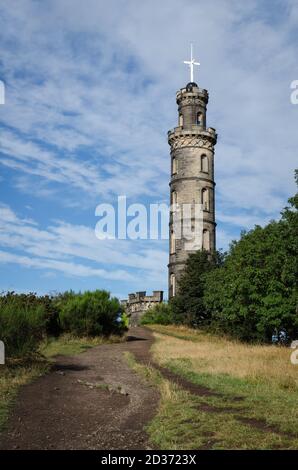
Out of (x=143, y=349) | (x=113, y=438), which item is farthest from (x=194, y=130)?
(x=113, y=438)

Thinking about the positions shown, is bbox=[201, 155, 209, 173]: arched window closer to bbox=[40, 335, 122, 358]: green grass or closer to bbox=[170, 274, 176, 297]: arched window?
bbox=[170, 274, 176, 297]: arched window

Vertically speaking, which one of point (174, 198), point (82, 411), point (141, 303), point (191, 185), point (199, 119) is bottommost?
point (82, 411)

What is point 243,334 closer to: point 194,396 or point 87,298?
point 87,298

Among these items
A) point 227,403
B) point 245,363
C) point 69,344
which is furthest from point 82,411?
point 69,344

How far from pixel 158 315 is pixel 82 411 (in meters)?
39.0

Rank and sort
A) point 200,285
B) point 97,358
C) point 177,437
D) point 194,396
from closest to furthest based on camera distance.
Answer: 1. point 177,437
2. point 194,396
3. point 97,358
4. point 200,285

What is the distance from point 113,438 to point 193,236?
43.6 m

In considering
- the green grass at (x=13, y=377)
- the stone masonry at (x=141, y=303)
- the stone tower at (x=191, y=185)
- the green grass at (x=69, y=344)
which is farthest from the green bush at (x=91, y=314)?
the stone masonry at (x=141, y=303)

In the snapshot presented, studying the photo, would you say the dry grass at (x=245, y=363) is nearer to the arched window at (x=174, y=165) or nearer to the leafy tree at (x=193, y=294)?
the leafy tree at (x=193, y=294)

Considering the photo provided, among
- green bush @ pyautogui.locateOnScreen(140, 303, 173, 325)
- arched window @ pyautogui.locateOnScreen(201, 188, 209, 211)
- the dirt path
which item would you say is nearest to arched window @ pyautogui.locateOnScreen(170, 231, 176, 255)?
arched window @ pyautogui.locateOnScreen(201, 188, 209, 211)

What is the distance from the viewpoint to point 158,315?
48.4m

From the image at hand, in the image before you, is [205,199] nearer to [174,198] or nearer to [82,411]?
[174,198]

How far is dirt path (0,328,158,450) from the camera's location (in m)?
7.50
